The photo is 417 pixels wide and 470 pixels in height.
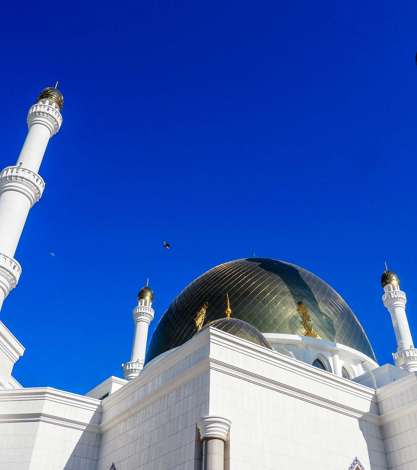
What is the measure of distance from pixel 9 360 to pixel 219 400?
7.06 metres

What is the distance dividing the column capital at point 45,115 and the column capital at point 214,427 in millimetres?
11544

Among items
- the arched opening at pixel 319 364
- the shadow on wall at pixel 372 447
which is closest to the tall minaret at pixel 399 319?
the arched opening at pixel 319 364

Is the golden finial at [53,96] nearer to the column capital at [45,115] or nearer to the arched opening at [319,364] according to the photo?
the column capital at [45,115]

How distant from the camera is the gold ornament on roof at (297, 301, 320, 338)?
14.3 m

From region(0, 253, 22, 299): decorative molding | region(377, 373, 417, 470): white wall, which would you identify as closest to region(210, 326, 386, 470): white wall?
region(377, 373, 417, 470): white wall

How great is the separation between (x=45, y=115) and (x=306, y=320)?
10.0 meters

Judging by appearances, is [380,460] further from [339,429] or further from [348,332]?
[348,332]

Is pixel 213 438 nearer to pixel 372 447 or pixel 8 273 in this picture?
pixel 372 447

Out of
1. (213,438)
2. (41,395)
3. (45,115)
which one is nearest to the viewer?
(213,438)

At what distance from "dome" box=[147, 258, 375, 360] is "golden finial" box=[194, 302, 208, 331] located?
122mm

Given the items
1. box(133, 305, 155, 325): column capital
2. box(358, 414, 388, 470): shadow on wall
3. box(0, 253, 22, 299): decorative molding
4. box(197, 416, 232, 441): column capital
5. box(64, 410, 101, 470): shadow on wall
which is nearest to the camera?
box(197, 416, 232, 441): column capital

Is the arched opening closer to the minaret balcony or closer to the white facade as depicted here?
the white facade

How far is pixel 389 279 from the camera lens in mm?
18609

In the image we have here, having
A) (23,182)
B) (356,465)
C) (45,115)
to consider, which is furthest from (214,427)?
(45,115)
